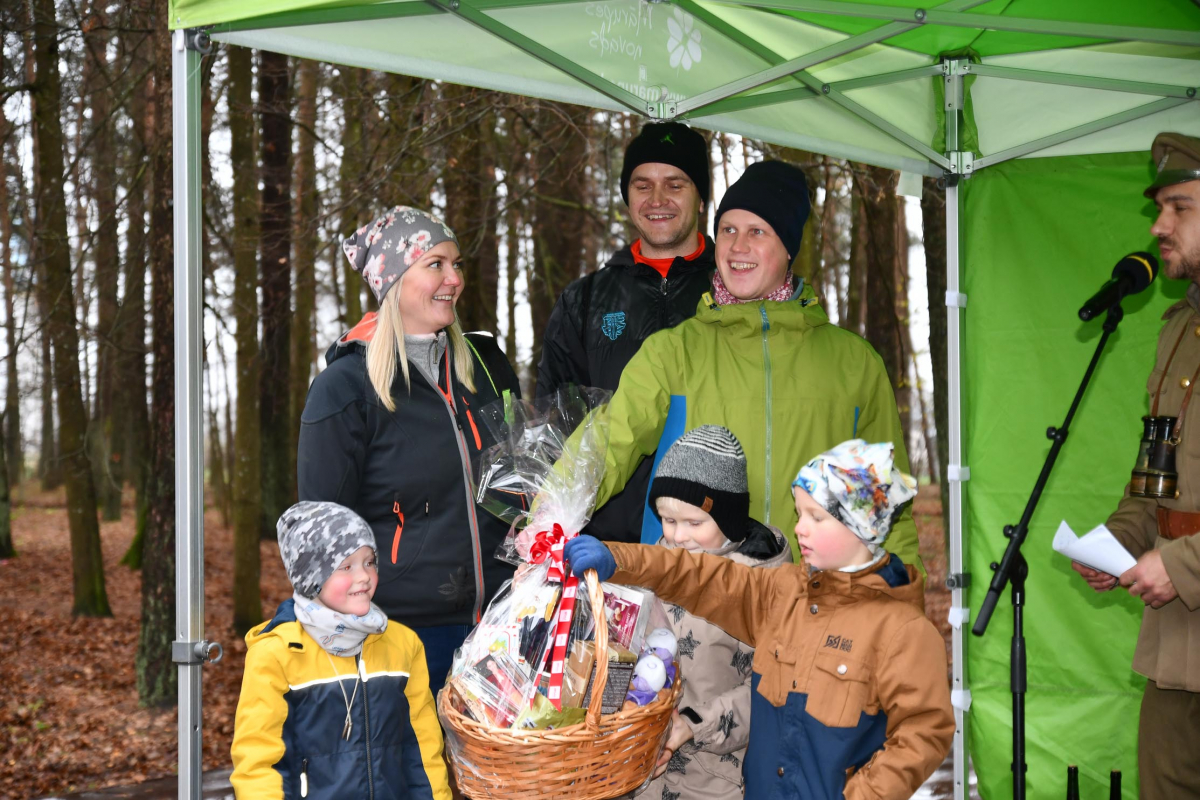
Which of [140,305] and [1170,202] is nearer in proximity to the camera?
[1170,202]

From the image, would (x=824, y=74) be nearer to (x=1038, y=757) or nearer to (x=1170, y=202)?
(x=1170, y=202)

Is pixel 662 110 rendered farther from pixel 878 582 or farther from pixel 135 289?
pixel 135 289

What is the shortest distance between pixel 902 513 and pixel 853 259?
673cm

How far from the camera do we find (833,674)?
8.11ft

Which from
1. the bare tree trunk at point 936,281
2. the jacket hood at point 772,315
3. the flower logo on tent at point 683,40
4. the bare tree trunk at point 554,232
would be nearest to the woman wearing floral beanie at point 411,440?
the jacket hood at point 772,315

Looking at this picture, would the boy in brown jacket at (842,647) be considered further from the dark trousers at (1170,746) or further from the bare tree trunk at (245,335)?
the bare tree trunk at (245,335)

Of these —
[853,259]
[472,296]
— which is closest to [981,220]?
[472,296]

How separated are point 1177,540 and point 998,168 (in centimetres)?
200

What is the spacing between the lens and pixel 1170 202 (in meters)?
3.07

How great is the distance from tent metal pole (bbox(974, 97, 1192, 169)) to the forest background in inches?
47.9

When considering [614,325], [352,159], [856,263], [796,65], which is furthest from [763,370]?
[856,263]

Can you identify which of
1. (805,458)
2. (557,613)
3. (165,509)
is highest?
(805,458)

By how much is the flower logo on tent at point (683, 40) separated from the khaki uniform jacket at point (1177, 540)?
1703 mm

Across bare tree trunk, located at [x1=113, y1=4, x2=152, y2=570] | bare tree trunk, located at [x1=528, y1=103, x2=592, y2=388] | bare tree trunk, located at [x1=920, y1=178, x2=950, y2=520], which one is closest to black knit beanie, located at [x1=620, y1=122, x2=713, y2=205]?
bare tree trunk, located at [x1=920, y1=178, x2=950, y2=520]
